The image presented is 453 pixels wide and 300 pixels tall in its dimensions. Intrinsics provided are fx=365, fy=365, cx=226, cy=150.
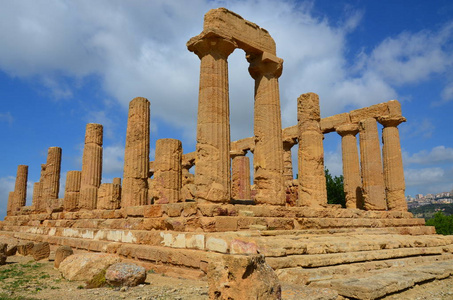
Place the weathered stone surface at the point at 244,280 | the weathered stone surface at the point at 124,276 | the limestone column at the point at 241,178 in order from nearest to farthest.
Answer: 1. the weathered stone surface at the point at 244,280
2. the weathered stone surface at the point at 124,276
3. the limestone column at the point at 241,178

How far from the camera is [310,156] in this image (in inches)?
497

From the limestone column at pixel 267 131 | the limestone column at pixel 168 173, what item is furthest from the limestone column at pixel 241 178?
the limestone column at pixel 267 131

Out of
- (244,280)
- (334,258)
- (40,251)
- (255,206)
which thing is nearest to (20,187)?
(40,251)

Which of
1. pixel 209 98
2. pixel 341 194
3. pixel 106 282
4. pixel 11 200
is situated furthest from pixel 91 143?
pixel 341 194

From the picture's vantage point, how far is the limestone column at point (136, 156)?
44.5ft

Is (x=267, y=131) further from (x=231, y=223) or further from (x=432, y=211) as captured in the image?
(x=432, y=211)

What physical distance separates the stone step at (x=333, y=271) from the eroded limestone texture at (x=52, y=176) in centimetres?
1911

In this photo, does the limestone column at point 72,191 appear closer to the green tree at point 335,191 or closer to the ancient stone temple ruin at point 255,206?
the ancient stone temple ruin at point 255,206

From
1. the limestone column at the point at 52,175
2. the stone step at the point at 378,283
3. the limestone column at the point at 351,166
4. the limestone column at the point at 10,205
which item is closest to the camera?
the stone step at the point at 378,283

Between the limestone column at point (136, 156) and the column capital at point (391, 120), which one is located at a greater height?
the column capital at point (391, 120)

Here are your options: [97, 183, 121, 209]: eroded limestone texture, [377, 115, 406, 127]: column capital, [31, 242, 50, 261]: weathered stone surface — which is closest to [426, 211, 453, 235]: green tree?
[377, 115, 406, 127]: column capital

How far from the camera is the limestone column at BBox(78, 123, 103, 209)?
16.5 meters

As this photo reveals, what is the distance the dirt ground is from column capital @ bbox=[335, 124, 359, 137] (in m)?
12.5

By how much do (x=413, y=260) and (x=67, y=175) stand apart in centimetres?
1581
